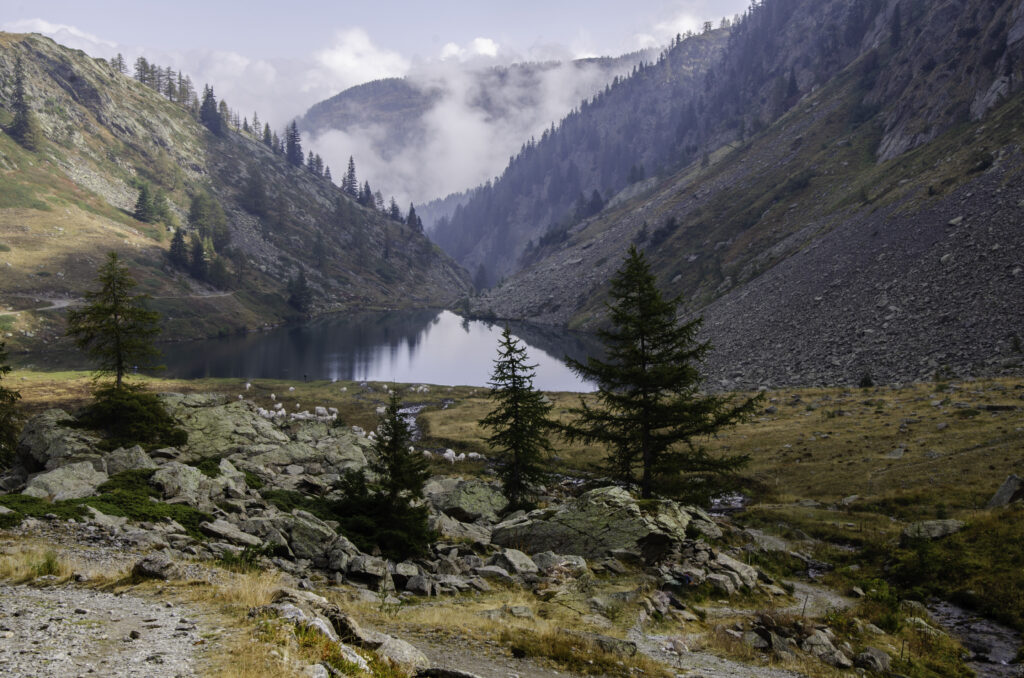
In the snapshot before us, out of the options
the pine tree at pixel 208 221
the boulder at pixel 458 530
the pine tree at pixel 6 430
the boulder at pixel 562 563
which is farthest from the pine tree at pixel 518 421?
the pine tree at pixel 208 221

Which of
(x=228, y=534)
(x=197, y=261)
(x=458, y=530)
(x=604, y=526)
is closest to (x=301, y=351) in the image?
(x=197, y=261)

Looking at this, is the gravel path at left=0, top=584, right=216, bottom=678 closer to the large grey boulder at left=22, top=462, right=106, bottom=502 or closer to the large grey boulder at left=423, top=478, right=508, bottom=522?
the large grey boulder at left=22, top=462, right=106, bottom=502

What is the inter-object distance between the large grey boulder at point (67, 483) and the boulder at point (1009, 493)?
29.6 metres

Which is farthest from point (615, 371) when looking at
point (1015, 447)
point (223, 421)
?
point (223, 421)

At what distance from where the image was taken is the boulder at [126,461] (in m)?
19.1

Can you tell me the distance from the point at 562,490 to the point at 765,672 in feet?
73.8

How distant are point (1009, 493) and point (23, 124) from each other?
659ft

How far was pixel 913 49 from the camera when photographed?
390 ft

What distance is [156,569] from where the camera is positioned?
1016cm

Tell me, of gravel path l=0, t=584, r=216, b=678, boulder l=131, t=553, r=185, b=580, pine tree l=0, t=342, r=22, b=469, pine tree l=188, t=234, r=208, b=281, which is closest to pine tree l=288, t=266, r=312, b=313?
pine tree l=188, t=234, r=208, b=281

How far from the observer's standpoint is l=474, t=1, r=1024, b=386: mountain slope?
52500 mm

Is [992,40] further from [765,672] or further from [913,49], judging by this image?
[765,672]

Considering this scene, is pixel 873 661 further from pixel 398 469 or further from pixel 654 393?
pixel 654 393

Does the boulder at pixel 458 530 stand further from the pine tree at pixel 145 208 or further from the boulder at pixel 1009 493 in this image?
the pine tree at pixel 145 208
